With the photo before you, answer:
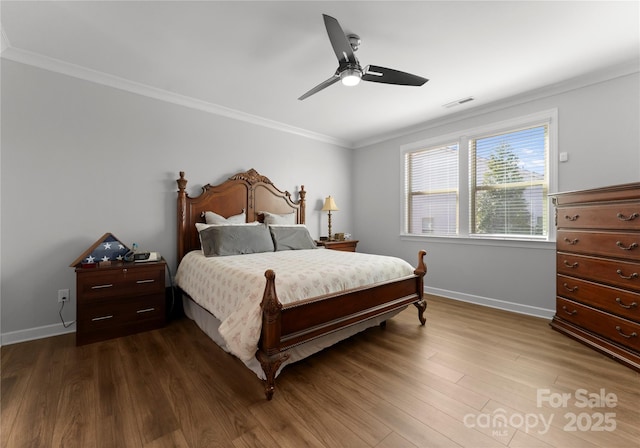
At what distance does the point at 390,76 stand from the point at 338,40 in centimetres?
58

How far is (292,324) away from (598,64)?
12.0 ft

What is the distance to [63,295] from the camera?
2.71 metres

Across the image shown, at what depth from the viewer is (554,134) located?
3.12 metres

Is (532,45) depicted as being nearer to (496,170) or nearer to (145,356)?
(496,170)

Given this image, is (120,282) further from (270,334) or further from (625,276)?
(625,276)

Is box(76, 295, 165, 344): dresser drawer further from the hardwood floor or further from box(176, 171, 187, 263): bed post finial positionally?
box(176, 171, 187, 263): bed post finial

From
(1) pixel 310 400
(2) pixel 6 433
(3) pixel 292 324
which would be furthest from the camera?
(3) pixel 292 324

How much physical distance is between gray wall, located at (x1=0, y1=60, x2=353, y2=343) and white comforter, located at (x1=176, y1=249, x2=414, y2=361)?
92 centimetres

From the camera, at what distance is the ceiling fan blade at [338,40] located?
1.79 meters

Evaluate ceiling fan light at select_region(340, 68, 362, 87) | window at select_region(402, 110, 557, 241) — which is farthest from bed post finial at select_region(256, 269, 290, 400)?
window at select_region(402, 110, 557, 241)

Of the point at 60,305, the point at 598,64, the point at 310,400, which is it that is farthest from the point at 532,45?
the point at 60,305

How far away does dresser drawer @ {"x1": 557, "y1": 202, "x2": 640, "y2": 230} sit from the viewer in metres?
2.14

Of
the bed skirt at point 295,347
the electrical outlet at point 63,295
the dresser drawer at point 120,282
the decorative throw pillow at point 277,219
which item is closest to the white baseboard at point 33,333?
the electrical outlet at point 63,295

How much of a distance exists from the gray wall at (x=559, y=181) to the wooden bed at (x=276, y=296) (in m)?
1.30
